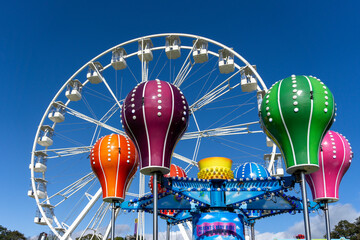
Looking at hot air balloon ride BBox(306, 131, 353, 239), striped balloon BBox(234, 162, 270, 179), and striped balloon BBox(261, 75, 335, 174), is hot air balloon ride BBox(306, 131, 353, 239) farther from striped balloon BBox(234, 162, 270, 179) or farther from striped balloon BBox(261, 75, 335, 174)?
striped balloon BBox(261, 75, 335, 174)

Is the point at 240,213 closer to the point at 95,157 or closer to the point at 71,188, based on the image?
the point at 95,157

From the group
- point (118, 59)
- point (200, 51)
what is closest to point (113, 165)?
point (200, 51)

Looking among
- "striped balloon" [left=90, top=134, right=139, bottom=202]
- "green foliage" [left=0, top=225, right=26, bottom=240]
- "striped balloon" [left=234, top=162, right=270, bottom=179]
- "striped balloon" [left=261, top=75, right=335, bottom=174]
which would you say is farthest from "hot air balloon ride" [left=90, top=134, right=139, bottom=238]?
"green foliage" [left=0, top=225, right=26, bottom=240]

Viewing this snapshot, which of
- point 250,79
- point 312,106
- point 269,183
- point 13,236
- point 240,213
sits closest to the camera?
point 312,106

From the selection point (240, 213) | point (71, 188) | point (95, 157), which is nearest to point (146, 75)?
point (71, 188)

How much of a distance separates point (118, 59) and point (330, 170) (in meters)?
12.0

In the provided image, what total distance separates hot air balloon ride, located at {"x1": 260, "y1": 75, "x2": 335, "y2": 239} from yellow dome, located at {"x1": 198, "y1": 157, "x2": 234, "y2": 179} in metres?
1.92

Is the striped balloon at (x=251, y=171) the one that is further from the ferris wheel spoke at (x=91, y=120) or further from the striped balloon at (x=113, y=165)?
the ferris wheel spoke at (x=91, y=120)

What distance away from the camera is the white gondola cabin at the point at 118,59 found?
62.5ft

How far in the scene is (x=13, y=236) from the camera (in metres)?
41.8

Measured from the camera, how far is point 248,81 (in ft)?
56.3

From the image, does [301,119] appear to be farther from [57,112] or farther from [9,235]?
[9,235]

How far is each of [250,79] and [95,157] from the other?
28.4 feet

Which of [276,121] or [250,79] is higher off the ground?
[250,79]
